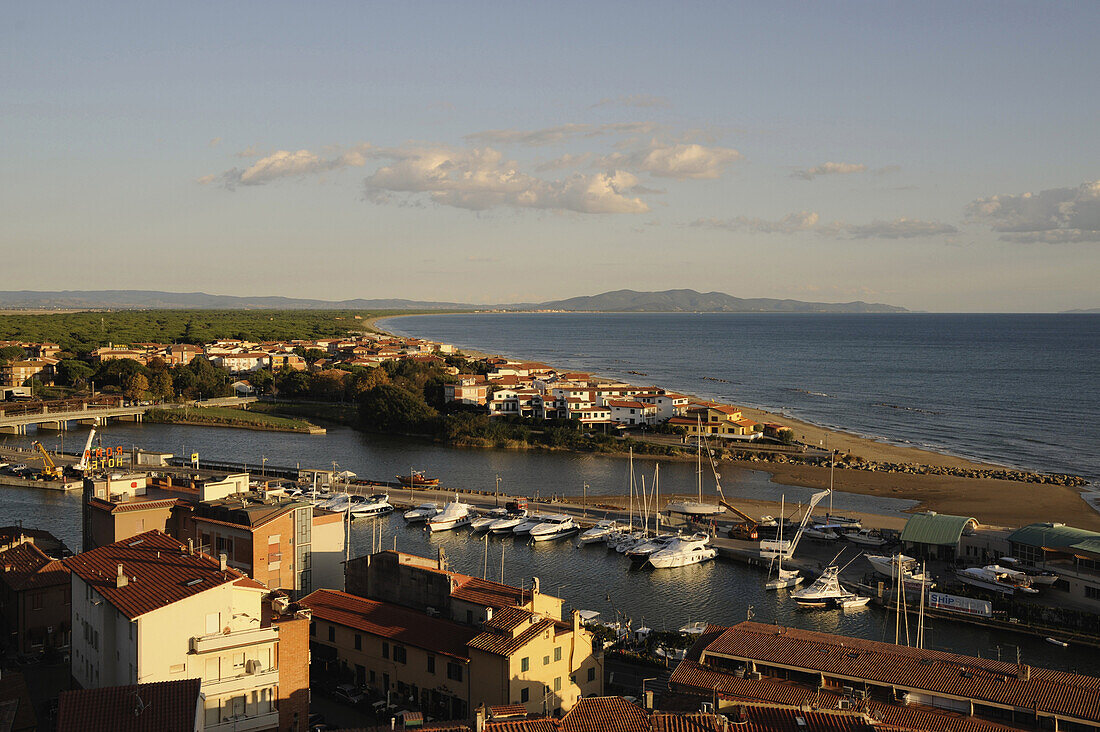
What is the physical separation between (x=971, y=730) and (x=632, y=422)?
3934 cm

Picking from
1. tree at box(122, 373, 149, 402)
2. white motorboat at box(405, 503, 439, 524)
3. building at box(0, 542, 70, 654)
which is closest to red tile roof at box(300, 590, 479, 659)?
building at box(0, 542, 70, 654)

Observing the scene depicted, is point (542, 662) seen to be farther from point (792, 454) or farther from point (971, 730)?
point (792, 454)

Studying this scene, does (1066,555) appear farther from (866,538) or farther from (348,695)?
(348,695)

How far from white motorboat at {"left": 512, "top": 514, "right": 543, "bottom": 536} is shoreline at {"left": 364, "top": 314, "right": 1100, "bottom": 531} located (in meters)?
13.4

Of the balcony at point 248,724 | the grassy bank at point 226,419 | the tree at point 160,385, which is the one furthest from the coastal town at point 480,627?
the tree at point 160,385

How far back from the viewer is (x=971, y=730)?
12844mm

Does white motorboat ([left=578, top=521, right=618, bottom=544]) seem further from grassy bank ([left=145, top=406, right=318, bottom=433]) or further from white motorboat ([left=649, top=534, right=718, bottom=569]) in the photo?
grassy bank ([left=145, top=406, right=318, bottom=433])

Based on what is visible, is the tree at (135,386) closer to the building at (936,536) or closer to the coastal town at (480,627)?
the coastal town at (480,627)

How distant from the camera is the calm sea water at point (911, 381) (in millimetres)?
52344

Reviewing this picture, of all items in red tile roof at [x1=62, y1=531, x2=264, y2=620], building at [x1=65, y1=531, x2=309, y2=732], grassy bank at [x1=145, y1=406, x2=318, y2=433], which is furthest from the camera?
grassy bank at [x1=145, y1=406, x2=318, y2=433]

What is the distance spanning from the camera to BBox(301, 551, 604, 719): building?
1533 centimetres

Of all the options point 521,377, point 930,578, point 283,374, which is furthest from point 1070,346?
point 930,578

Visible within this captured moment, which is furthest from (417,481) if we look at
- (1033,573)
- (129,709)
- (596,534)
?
(129,709)

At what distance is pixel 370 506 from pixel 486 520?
13.8 ft
